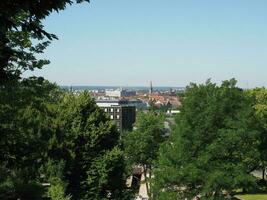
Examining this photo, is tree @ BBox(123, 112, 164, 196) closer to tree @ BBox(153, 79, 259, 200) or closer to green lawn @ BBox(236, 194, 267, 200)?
green lawn @ BBox(236, 194, 267, 200)

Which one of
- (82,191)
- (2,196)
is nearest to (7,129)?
(2,196)

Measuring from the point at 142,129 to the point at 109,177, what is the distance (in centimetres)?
1717

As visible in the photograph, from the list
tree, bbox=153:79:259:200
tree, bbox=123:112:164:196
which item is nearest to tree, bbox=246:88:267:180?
tree, bbox=153:79:259:200

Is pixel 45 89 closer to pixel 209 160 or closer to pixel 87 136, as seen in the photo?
pixel 209 160

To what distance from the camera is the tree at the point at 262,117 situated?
4216 centimetres

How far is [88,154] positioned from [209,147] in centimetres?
868

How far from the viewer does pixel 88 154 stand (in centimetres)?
3641

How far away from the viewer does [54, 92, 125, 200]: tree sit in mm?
35406

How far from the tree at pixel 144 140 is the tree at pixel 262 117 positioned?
950cm

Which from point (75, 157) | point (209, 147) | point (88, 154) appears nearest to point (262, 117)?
point (209, 147)

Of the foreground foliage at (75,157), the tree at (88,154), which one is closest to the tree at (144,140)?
the foreground foliage at (75,157)

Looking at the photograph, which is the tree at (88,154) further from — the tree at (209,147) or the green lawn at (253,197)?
the green lawn at (253,197)

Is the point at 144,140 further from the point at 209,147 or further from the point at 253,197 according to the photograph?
the point at 209,147

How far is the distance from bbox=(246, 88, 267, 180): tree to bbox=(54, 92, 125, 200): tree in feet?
33.6
